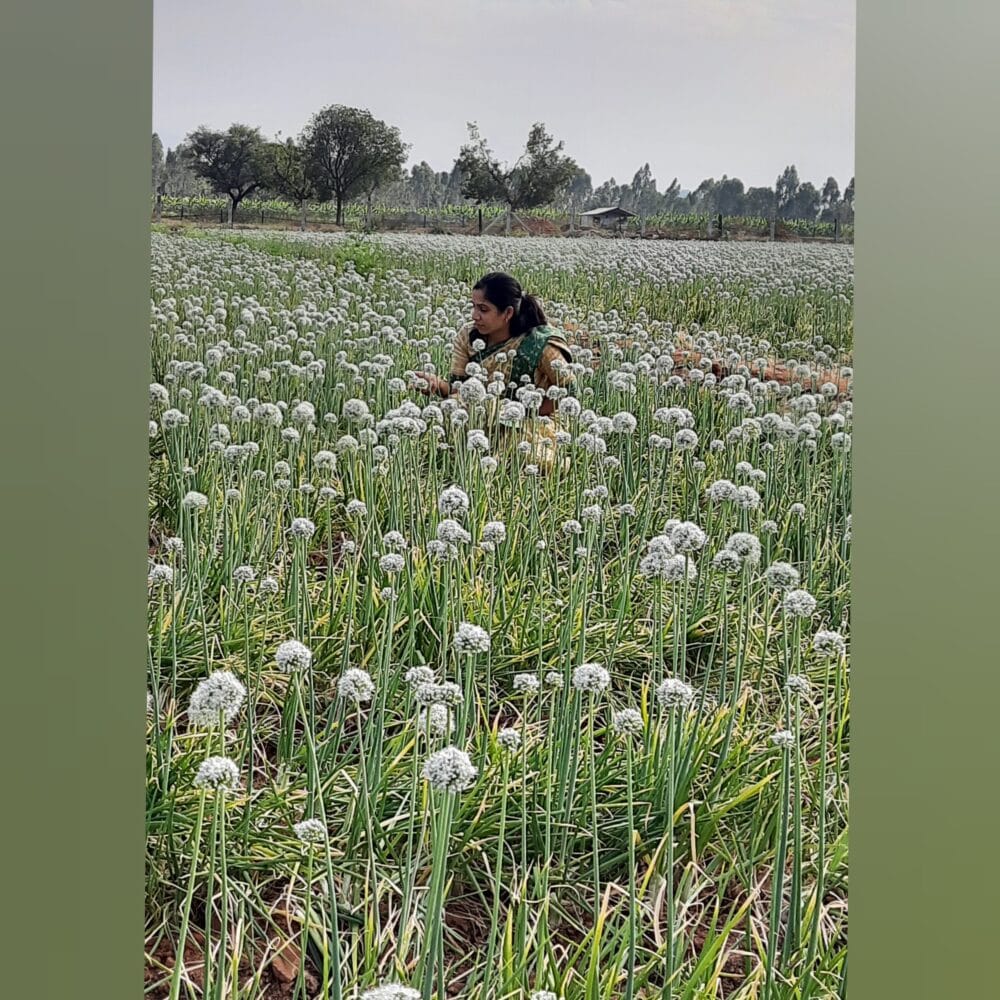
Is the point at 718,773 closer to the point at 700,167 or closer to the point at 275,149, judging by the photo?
the point at 700,167

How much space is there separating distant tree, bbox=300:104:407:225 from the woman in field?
262mm

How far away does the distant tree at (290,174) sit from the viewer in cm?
177

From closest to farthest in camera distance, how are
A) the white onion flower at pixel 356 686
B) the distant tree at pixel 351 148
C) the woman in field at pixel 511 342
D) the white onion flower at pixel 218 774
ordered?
the white onion flower at pixel 218 774 → the white onion flower at pixel 356 686 → the distant tree at pixel 351 148 → the woman in field at pixel 511 342

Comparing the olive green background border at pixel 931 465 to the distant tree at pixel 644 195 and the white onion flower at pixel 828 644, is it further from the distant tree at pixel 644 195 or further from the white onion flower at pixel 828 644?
the distant tree at pixel 644 195

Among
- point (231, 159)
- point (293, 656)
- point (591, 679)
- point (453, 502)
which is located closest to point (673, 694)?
point (591, 679)

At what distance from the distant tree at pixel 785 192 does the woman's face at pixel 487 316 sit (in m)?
0.53

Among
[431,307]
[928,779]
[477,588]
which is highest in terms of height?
[431,307]

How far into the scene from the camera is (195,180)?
1.70 m

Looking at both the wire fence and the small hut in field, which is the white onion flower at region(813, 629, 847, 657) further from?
the small hut in field

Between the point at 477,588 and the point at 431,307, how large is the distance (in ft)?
1.71

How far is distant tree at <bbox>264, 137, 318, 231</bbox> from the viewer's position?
69.8 inches

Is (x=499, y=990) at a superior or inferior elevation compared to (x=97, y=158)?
inferior

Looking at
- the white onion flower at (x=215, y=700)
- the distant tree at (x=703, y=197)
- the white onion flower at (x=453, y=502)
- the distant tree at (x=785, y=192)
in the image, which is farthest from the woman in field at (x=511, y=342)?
the white onion flower at (x=215, y=700)

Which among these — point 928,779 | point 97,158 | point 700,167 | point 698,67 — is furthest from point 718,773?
point 97,158
